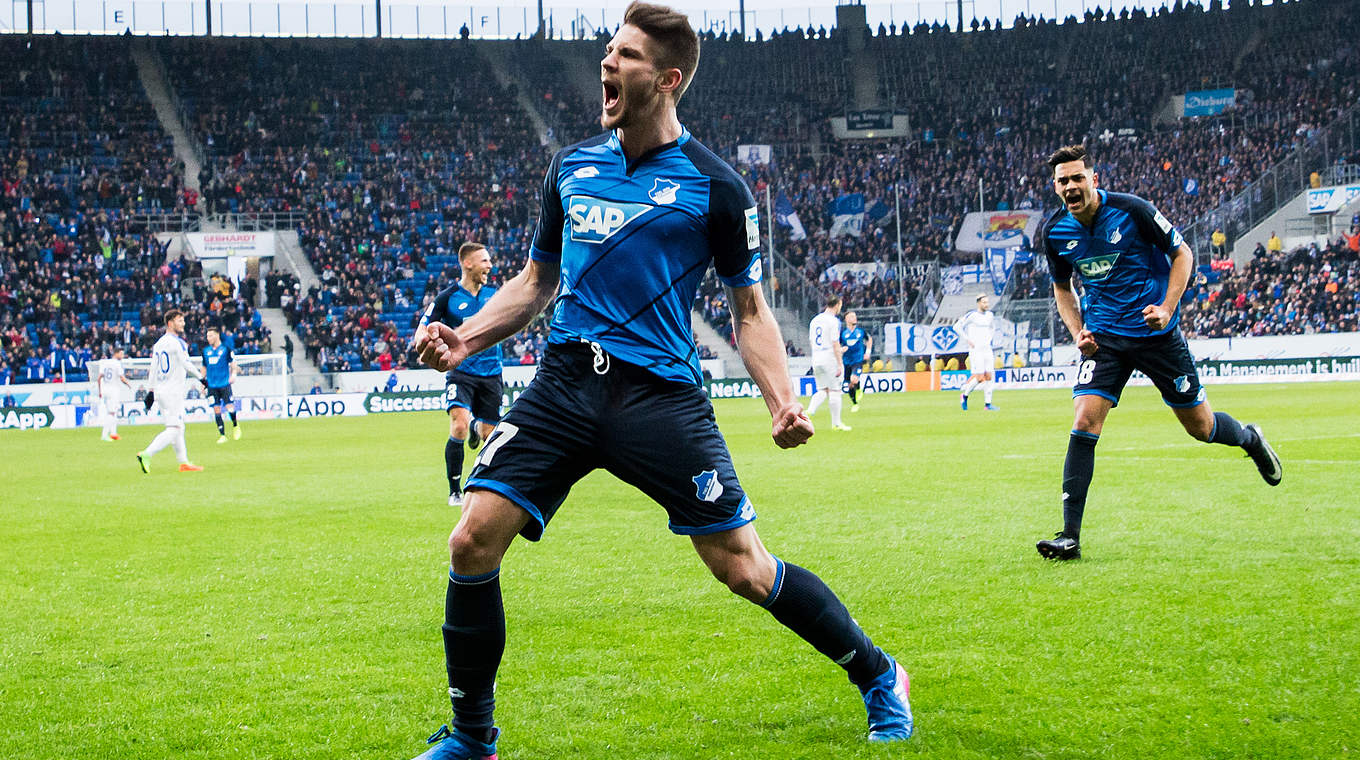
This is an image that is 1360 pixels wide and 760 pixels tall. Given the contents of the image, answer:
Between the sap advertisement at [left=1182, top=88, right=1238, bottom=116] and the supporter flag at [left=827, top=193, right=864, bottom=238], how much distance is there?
1432 centimetres

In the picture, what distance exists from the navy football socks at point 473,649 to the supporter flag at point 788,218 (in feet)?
150

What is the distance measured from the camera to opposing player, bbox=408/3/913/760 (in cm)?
397

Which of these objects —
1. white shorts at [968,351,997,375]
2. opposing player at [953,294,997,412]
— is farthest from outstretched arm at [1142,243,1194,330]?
white shorts at [968,351,997,375]

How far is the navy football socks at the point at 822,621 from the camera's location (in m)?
4.17

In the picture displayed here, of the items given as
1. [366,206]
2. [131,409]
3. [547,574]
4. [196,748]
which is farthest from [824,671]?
[366,206]

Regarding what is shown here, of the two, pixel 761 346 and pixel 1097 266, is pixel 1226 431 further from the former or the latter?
pixel 761 346

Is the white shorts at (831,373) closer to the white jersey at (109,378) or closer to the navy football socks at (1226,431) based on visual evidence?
the navy football socks at (1226,431)

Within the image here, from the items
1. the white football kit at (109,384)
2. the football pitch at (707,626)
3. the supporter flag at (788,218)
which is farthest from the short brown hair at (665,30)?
the supporter flag at (788,218)

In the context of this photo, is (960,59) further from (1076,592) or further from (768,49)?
(1076,592)

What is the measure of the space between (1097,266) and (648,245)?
490cm

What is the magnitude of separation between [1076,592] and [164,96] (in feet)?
169

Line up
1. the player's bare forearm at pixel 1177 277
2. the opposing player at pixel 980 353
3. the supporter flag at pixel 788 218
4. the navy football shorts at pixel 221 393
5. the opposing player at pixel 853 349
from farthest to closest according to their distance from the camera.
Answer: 1. the supporter flag at pixel 788 218
2. the opposing player at pixel 980 353
3. the opposing player at pixel 853 349
4. the navy football shorts at pixel 221 393
5. the player's bare forearm at pixel 1177 277

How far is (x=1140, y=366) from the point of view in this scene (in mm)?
8000

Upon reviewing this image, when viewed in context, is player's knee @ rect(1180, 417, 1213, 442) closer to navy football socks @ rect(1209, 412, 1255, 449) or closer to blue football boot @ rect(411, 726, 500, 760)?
navy football socks @ rect(1209, 412, 1255, 449)
